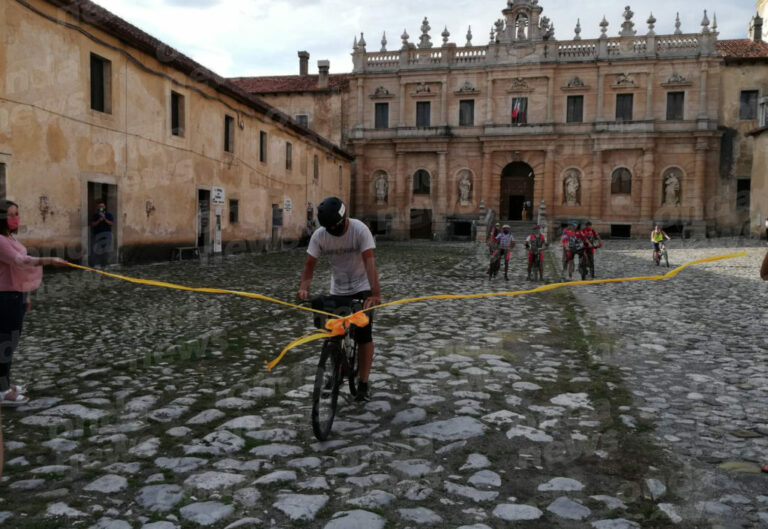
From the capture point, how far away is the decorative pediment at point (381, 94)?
42.4m

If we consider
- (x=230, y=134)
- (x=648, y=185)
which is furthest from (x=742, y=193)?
(x=230, y=134)

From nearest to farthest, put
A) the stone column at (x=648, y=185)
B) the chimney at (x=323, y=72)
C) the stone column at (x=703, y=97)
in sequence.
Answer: the stone column at (x=703, y=97) → the stone column at (x=648, y=185) → the chimney at (x=323, y=72)

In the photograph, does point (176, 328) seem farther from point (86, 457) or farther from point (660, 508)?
point (660, 508)

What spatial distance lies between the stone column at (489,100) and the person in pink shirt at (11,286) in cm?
3856

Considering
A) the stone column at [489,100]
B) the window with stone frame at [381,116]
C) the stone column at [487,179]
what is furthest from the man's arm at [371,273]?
the window with stone frame at [381,116]

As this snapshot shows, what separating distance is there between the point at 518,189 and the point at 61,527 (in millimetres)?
41068

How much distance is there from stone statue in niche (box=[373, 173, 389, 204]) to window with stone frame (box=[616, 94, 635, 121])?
16336mm

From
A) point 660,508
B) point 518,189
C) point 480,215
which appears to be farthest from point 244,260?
point 518,189

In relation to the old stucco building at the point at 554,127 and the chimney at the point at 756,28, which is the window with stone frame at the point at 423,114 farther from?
the chimney at the point at 756,28

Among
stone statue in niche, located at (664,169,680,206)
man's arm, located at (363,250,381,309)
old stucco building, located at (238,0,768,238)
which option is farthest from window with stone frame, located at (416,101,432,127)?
man's arm, located at (363,250,381,309)

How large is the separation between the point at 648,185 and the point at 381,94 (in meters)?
19.2

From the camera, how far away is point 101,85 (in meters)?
15.6

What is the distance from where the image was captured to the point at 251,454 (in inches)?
148

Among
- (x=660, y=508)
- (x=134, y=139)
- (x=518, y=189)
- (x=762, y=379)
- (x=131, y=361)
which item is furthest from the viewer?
(x=518, y=189)
